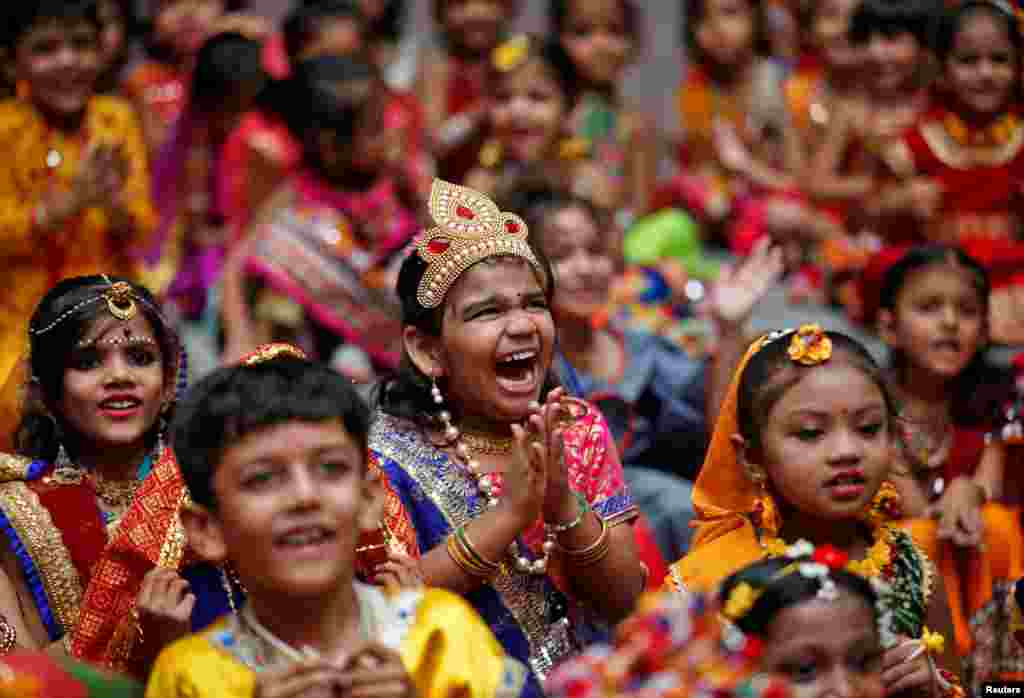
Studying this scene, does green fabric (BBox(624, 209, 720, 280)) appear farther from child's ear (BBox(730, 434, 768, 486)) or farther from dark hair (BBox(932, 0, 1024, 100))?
child's ear (BBox(730, 434, 768, 486))

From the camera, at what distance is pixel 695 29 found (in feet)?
28.8

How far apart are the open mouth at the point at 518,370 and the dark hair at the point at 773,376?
18.1 inches

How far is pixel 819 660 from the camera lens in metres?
2.96

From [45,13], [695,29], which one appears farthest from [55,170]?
[695,29]

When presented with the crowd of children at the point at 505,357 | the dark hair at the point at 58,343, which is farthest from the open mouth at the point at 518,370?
the dark hair at the point at 58,343

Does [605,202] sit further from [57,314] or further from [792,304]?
[57,314]

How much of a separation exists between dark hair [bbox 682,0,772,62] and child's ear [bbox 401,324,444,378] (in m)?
5.15

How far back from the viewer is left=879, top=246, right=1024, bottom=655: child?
4555mm

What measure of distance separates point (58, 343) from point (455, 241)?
0.95 meters

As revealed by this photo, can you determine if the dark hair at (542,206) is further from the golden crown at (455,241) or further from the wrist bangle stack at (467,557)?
the wrist bangle stack at (467,557)

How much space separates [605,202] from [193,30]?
101 inches

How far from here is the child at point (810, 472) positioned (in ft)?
11.9

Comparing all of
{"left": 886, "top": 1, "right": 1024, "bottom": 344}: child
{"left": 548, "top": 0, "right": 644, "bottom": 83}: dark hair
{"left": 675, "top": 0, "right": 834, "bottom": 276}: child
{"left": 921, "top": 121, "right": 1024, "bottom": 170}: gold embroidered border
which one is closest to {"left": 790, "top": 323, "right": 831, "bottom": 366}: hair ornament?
{"left": 886, "top": 1, "right": 1024, "bottom": 344}: child

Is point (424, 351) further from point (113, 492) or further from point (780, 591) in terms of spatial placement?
point (780, 591)
